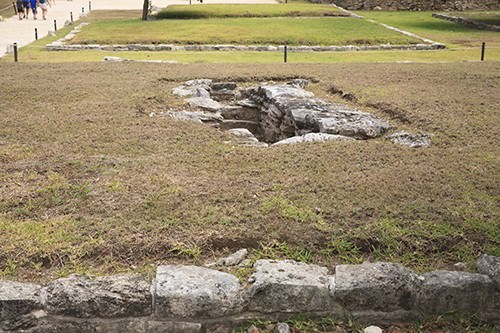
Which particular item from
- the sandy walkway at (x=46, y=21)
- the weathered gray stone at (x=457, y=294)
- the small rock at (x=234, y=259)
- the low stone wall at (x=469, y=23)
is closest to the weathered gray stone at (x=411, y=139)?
the weathered gray stone at (x=457, y=294)

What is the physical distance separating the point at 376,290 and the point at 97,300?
1904 millimetres

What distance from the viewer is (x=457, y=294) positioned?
4031 mm

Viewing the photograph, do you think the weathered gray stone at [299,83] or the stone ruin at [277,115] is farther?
the weathered gray stone at [299,83]

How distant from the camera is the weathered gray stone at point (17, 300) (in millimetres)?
3793

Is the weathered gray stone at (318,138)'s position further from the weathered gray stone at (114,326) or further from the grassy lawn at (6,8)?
the grassy lawn at (6,8)

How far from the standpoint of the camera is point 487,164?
6.48 m

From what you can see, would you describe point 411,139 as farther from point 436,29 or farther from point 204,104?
point 436,29

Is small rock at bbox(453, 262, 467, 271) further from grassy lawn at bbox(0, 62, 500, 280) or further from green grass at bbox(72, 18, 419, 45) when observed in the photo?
green grass at bbox(72, 18, 419, 45)

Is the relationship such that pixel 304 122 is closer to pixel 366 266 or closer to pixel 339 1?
pixel 366 266

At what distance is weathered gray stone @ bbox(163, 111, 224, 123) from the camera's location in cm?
922

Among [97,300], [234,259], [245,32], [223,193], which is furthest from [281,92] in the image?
[245,32]

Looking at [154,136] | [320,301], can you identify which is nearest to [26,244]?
[320,301]

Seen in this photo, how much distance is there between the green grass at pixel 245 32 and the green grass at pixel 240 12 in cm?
258

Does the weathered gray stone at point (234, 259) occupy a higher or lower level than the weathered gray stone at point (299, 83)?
lower
